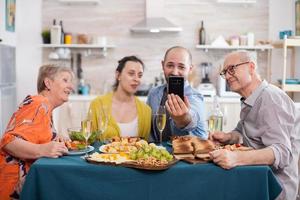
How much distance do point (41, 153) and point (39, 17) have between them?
420cm

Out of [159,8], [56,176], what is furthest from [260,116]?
[159,8]

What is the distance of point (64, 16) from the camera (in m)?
5.70

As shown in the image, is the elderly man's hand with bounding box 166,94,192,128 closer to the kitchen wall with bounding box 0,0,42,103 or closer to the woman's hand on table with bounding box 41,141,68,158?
the woman's hand on table with bounding box 41,141,68,158

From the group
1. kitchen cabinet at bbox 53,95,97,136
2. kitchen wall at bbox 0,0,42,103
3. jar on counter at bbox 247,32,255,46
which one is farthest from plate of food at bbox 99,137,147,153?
kitchen wall at bbox 0,0,42,103

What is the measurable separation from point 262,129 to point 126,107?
109 cm

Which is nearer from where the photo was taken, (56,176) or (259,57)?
(56,176)

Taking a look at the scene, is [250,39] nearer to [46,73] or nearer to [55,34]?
[55,34]

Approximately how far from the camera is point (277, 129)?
1.98 metres

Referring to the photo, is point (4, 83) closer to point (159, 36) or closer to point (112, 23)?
point (112, 23)

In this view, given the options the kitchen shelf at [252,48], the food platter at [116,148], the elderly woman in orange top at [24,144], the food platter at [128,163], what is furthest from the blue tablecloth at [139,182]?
the kitchen shelf at [252,48]

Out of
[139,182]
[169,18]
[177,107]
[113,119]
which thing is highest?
[169,18]

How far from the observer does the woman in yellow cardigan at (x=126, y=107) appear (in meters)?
2.67

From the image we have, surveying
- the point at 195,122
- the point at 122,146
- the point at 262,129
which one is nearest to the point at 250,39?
the point at 195,122

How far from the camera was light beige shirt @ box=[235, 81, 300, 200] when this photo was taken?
6.44 ft
